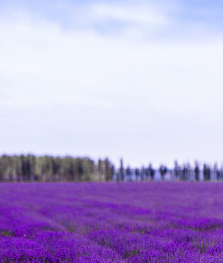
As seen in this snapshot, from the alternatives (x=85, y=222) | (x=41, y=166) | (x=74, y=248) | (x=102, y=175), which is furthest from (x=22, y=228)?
(x=102, y=175)

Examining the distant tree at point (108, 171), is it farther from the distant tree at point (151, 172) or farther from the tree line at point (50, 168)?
the distant tree at point (151, 172)

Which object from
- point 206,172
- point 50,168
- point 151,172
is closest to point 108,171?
point 151,172

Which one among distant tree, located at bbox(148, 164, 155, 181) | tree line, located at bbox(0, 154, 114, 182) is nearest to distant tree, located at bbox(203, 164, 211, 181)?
distant tree, located at bbox(148, 164, 155, 181)

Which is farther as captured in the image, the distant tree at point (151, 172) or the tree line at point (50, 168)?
the distant tree at point (151, 172)

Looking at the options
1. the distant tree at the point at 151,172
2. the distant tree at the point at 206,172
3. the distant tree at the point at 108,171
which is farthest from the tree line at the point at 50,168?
the distant tree at the point at 206,172

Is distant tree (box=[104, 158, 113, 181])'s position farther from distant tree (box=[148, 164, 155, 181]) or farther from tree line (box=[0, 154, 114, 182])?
distant tree (box=[148, 164, 155, 181])

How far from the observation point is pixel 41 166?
90688 mm

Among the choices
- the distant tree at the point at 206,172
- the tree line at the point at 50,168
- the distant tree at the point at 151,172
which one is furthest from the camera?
the distant tree at the point at 151,172

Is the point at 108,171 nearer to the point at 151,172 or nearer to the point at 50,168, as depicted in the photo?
the point at 151,172

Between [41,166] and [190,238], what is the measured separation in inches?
3435

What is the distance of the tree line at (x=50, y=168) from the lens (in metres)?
84.8

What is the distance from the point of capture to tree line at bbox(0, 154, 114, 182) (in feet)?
278

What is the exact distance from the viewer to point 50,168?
86875 mm

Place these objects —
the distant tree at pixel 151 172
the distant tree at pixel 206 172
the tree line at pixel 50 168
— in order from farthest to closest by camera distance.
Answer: the distant tree at pixel 151 172
the distant tree at pixel 206 172
the tree line at pixel 50 168
